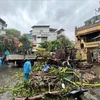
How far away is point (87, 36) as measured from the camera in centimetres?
2764

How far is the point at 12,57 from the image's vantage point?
78.6 ft

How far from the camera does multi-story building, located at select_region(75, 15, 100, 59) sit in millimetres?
24205

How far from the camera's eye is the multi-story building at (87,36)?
24.2 metres

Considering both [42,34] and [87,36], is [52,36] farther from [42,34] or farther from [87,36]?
[87,36]

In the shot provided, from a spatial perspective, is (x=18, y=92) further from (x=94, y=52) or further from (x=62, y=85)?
(x=94, y=52)

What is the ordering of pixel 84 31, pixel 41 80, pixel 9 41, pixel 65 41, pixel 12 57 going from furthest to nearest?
pixel 65 41
pixel 9 41
pixel 84 31
pixel 12 57
pixel 41 80

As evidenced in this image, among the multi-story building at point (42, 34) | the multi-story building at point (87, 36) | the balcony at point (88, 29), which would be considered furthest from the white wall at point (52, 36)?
the balcony at point (88, 29)

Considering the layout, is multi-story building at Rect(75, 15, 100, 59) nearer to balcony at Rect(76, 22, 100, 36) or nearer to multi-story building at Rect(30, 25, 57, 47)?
balcony at Rect(76, 22, 100, 36)

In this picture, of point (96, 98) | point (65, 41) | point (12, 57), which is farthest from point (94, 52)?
point (96, 98)

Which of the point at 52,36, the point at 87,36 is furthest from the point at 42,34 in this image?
the point at 87,36

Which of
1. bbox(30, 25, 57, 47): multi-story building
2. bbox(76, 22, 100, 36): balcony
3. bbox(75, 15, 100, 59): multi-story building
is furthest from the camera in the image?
bbox(30, 25, 57, 47): multi-story building

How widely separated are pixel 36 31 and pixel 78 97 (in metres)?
47.3

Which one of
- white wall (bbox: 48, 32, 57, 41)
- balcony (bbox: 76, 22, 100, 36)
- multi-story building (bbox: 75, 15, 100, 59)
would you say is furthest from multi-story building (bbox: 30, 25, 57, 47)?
balcony (bbox: 76, 22, 100, 36)

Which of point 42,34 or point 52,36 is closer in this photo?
point 42,34
